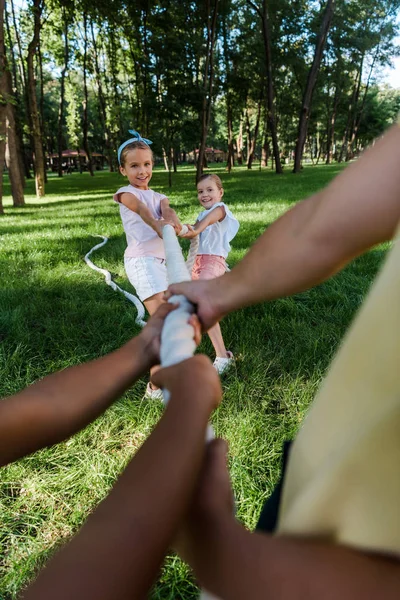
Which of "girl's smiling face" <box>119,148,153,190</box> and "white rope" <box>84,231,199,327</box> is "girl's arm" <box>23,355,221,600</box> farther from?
"girl's smiling face" <box>119,148,153,190</box>

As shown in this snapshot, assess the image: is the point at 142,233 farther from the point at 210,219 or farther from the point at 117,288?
the point at 117,288

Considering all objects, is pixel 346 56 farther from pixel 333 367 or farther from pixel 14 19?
pixel 333 367

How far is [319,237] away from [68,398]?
2.28ft

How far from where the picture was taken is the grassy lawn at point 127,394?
182cm

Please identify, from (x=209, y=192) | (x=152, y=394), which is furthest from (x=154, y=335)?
(x=209, y=192)

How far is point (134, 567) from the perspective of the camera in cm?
53

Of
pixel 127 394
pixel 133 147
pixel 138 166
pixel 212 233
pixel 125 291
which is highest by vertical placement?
pixel 133 147

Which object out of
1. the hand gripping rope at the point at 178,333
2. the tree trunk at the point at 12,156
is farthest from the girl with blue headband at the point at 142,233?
the tree trunk at the point at 12,156

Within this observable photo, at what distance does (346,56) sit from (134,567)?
36.2 metres

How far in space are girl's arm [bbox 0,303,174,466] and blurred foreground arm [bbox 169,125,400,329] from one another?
0.19 metres

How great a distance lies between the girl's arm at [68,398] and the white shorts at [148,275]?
184 centimetres

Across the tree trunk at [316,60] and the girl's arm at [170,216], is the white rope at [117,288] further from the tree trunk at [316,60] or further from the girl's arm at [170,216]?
the tree trunk at [316,60]

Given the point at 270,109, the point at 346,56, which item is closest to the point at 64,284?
the point at 270,109

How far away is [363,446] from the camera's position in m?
0.56
